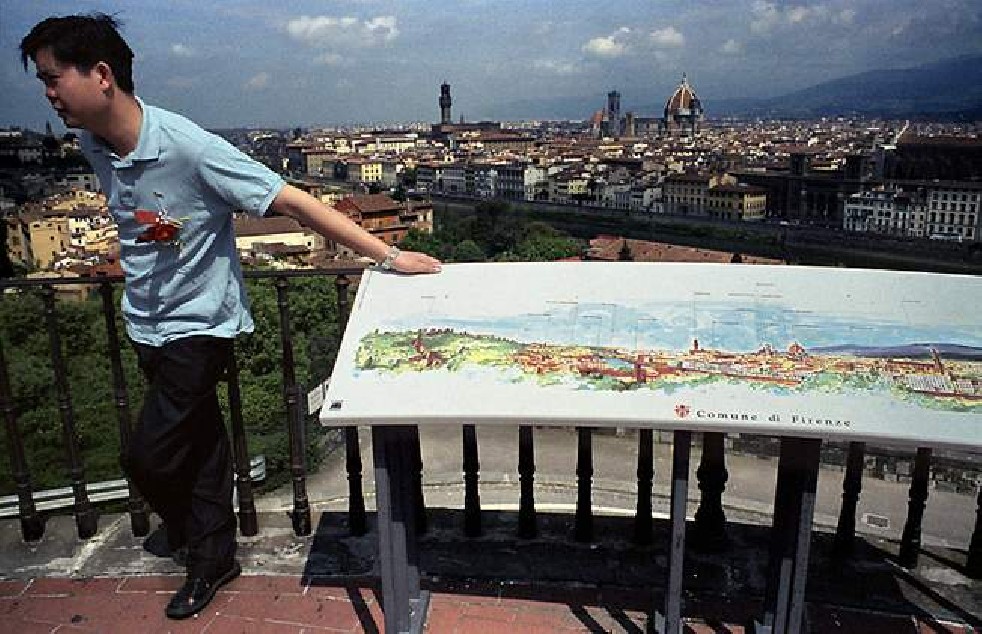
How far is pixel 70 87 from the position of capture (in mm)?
1753

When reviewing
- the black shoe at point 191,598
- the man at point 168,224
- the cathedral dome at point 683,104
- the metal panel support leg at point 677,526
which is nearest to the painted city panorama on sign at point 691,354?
the metal panel support leg at point 677,526

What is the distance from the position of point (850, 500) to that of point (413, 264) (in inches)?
57.5

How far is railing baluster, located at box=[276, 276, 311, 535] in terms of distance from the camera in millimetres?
2389

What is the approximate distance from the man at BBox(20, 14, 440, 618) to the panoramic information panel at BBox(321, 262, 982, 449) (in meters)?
0.23

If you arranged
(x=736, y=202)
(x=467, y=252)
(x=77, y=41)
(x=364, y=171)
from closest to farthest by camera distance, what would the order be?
(x=77, y=41)
(x=467, y=252)
(x=736, y=202)
(x=364, y=171)

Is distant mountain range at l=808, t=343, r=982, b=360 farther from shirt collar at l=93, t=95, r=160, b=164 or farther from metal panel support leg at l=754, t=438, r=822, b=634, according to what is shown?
shirt collar at l=93, t=95, r=160, b=164

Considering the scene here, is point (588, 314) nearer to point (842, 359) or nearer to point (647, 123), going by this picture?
point (842, 359)

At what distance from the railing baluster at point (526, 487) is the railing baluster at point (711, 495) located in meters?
0.50

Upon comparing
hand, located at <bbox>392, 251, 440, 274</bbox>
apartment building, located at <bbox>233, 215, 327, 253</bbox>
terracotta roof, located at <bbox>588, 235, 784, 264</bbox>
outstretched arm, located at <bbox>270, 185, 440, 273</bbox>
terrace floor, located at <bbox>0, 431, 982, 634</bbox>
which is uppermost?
outstretched arm, located at <bbox>270, 185, 440, 273</bbox>

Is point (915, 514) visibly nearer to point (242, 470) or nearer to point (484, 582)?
point (484, 582)

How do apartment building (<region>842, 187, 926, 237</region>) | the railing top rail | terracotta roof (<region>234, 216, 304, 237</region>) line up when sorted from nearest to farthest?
the railing top rail → terracotta roof (<region>234, 216, 304, 237</region>) → apartment building (<region>842, 187, 926, 237</region>)

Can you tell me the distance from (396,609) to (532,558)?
643 mm

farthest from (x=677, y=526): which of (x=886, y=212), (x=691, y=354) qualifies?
(x=886, y=212)

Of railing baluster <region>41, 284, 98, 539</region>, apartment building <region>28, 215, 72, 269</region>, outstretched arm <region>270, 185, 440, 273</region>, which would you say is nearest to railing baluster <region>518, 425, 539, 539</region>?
outstretched arm <region>270, 185, 440, 273</region>
